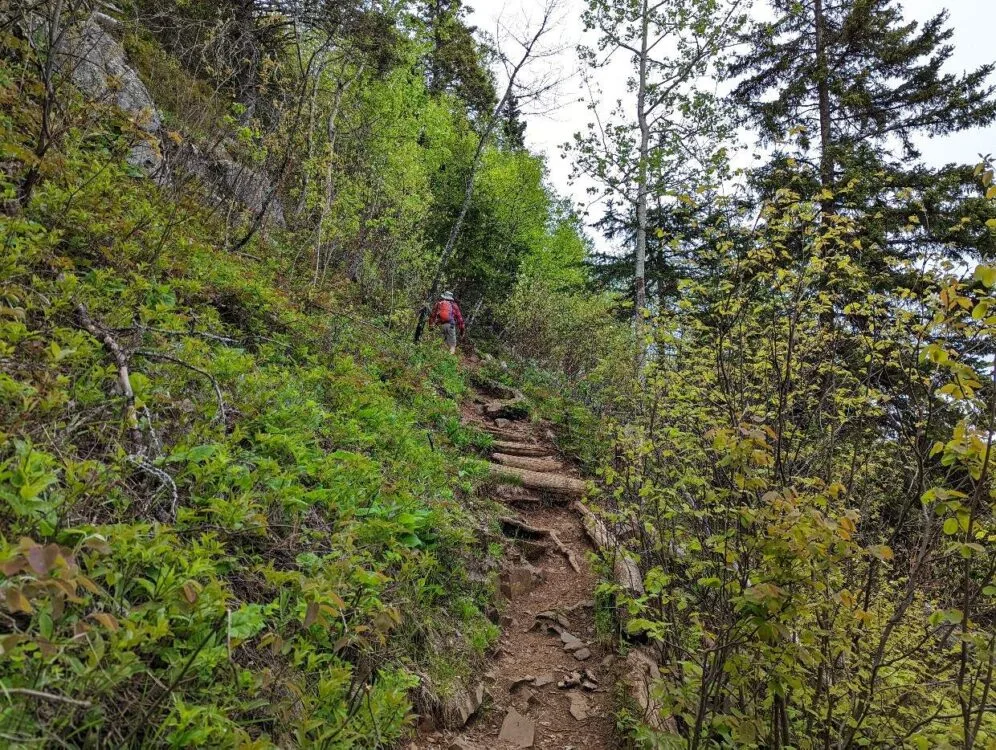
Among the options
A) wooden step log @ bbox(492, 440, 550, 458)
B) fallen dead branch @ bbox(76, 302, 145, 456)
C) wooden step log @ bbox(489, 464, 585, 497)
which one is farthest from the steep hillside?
wooden step log @ bbox(492, 440, 550, 458)

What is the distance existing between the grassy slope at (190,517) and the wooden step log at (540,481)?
2021mm

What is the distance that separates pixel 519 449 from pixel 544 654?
4.90m

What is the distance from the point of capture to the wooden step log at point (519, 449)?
9568mm

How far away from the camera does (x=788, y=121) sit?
12789mm

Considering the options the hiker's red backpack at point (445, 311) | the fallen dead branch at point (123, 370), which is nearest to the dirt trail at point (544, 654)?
the fallen dead branch at point (123, 370)

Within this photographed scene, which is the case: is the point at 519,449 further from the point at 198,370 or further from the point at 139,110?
the point at 139,110

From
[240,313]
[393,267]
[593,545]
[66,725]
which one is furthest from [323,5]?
[66,725]

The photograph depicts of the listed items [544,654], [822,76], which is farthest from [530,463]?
[822,76]

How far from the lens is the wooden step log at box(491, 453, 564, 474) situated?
8984 mm

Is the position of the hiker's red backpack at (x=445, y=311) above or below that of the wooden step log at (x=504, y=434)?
above

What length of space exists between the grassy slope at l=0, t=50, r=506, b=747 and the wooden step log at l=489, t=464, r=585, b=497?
202cm

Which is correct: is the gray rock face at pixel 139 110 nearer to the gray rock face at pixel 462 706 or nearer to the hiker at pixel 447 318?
the hiker at pixel 447 318

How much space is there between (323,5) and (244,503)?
Result: 986 cm

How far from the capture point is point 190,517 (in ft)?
8.85
